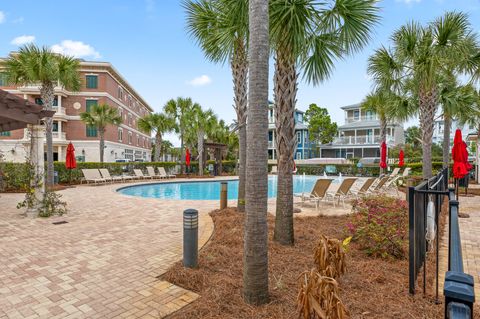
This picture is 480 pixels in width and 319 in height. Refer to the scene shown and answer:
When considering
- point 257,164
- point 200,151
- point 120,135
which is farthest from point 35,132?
point 120,135

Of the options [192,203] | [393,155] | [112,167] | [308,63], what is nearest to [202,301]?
[308,63]

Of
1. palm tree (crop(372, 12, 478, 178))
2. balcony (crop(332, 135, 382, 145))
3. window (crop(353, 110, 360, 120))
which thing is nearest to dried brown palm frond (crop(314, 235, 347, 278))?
palm tree (crop(372, 12, 478, 178))

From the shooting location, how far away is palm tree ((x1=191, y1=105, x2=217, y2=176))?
27.1m

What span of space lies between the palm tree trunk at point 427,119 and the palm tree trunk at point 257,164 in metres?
10.3

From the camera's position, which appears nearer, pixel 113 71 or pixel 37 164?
pixel 37 164

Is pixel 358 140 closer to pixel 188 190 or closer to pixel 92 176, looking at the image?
pixel 188 190

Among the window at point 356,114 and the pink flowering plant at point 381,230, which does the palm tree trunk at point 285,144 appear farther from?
the window at point 356,114

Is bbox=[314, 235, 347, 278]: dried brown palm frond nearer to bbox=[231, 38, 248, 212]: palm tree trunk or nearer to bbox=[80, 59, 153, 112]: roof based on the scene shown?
bbox=[231, 38, 248, 212]: palm tree trunk

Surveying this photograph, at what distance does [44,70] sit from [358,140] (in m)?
37.1

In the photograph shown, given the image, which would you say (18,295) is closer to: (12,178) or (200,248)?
(200,248)

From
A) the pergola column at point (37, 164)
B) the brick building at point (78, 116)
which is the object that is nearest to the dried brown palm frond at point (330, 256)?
the pergola column at point (37, 164)

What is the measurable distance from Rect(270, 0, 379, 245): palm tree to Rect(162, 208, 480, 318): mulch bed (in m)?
0.94

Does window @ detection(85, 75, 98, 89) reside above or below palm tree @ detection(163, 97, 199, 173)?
above

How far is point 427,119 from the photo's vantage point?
1104 centimetres
